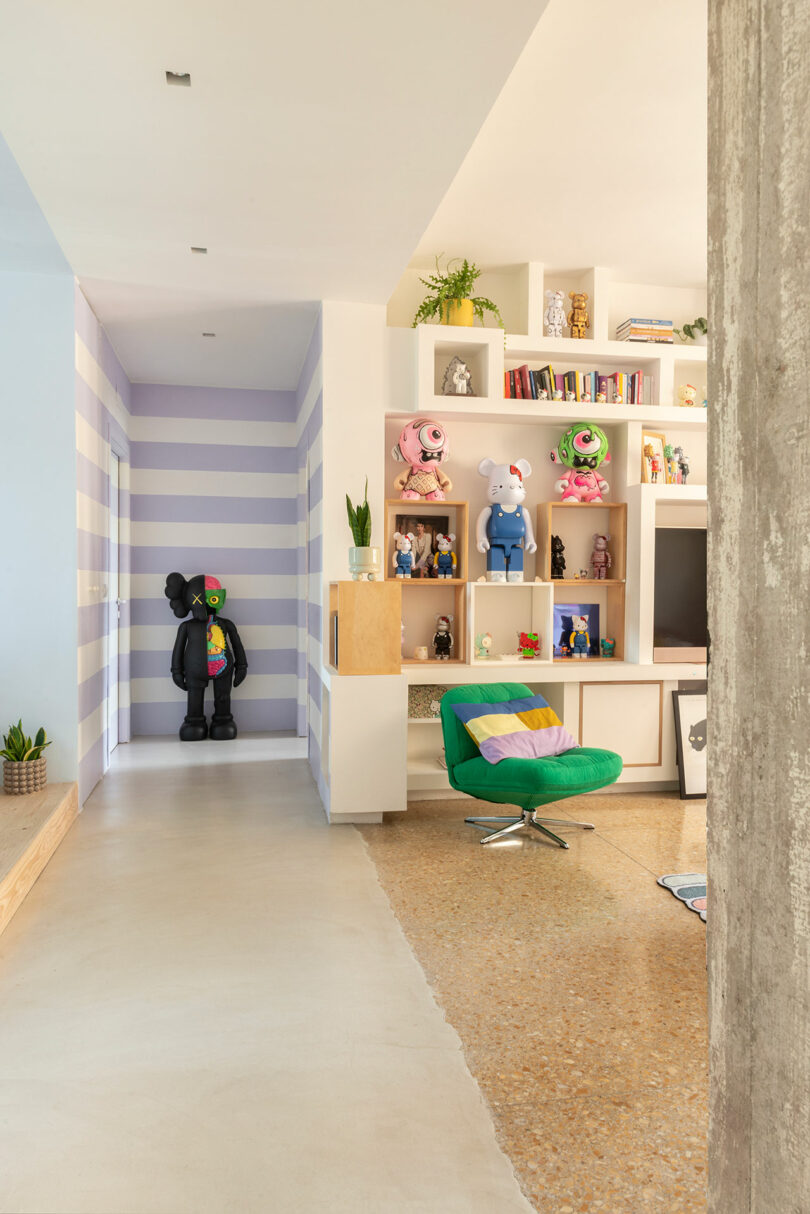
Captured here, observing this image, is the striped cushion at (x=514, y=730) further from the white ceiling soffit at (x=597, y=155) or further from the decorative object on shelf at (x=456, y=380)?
the white ceiling soffit at (x=597, y=155)

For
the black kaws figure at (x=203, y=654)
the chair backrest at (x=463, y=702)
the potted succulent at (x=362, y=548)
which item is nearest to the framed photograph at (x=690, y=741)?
the chair backrest at (x=463, y=702)

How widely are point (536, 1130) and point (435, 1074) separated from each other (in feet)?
0.99

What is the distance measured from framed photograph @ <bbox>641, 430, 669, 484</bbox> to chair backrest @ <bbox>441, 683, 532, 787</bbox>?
5.02 ft

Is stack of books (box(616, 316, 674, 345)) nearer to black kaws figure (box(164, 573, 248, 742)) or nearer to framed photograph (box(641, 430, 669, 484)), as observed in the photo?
framed photograph (box(641, 430, 669, 484))

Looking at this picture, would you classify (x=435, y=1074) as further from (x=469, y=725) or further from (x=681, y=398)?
(x=681, y=398)

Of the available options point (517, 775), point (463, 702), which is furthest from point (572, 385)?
point (517, 775)

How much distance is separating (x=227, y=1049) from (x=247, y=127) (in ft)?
8.94

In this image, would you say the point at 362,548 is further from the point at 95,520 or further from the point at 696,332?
the point at 696,332

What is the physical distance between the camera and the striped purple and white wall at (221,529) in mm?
6188

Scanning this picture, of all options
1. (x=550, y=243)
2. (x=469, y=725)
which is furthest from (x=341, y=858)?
(x=550, y=243)

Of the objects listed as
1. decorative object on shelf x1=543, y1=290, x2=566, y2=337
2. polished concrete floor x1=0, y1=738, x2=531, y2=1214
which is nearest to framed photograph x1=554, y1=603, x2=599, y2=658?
decorative object on shelf x1=543, y1=290, x2=566, y2=337

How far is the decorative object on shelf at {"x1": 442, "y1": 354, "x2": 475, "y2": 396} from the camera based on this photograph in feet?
15.2

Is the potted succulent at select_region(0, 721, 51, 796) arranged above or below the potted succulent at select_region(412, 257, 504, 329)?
below

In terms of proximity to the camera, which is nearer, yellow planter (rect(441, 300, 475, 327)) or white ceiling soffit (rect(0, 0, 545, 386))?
white ceiling soffit (rect(0, 0, 545, 386))
